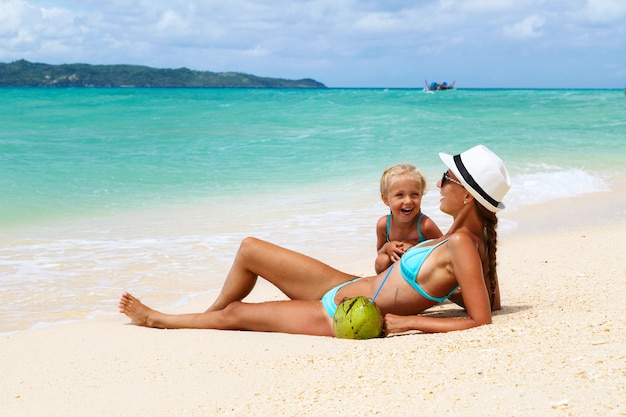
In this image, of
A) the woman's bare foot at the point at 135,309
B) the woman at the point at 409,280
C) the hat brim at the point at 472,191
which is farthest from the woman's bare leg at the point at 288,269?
the hat brim at the point at 472,191

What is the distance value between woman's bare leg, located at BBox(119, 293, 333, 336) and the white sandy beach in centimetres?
9

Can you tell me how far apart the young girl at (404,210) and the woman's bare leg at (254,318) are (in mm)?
766

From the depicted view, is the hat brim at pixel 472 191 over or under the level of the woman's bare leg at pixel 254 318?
over

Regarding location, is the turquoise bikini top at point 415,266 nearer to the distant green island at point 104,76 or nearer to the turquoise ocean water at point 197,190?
the turquoise ocean water at point 197,190

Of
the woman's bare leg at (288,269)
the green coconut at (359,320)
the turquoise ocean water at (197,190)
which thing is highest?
the woman's bare leg at (288,269)

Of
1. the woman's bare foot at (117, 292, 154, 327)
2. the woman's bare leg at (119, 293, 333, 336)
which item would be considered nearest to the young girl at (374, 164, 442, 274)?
the woman's bare leg at (119, 293, 333, 336)

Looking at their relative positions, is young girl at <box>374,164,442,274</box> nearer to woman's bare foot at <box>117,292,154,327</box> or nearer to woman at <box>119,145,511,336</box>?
woman at <box>119,145,511,336</box>

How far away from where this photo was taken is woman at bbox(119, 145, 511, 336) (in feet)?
13.6

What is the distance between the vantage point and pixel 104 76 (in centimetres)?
11669

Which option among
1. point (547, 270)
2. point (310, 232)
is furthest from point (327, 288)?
point (310, 232)

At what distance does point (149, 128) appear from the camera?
2708 centimetres

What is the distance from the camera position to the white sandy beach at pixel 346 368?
3021 mm

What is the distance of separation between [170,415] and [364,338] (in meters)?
1.32

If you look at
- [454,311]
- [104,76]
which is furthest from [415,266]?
[104,76]
